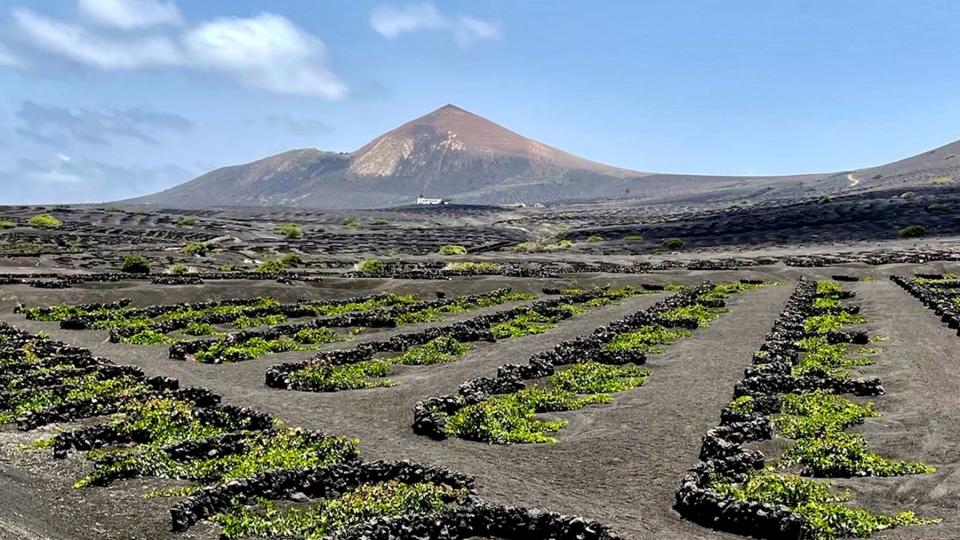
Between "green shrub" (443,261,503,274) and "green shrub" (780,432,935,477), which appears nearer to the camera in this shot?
"green shrub" (780,432,935,477)

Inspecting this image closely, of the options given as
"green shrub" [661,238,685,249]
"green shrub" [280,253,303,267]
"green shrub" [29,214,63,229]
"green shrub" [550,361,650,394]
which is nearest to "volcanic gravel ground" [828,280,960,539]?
"green shrub" [550,361,650,394]

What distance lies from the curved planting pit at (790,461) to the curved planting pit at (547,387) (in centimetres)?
460

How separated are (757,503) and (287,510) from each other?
9147mm

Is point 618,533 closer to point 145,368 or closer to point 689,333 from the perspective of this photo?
point 145,368

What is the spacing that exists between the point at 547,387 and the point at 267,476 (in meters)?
12.9

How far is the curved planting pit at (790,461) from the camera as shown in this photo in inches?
525

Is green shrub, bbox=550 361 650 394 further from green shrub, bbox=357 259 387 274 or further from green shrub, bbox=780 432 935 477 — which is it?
green shrub, bbox=357 259 387 274

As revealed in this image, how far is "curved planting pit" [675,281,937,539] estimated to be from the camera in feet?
43.8

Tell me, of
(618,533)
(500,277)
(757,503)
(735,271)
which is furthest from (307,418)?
(735,271)

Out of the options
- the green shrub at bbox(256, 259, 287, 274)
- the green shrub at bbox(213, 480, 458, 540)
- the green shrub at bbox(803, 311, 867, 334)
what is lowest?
the green shrub at bbox(803, 311, 867, 334)

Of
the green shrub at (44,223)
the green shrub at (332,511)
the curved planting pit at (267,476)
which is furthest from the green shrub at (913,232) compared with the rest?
the green shrub at (44,223)

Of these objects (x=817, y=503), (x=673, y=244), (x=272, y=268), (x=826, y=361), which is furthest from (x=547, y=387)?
(x=673, y=244)

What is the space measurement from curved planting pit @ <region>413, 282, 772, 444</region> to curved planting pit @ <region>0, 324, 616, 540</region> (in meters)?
3.49

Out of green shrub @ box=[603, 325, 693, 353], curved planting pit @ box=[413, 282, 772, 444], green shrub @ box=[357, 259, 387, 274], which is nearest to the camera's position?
curved planting pit @ box=[413, 282, 772, 444]
